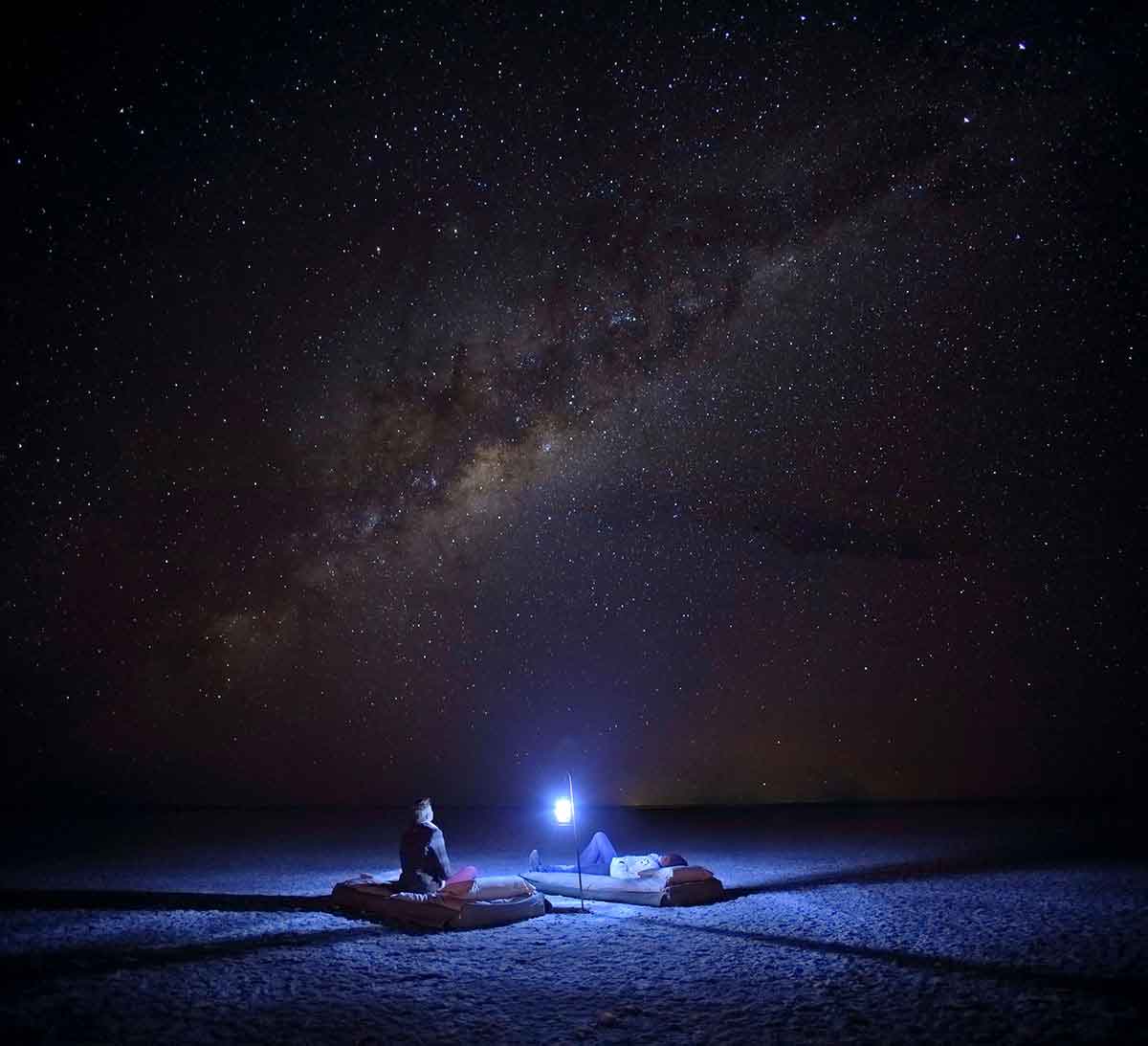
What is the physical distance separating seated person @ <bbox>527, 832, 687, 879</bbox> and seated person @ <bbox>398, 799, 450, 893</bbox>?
2443mm

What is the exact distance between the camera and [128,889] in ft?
48.0

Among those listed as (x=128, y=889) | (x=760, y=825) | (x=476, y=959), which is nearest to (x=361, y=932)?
(x=476, y=959)

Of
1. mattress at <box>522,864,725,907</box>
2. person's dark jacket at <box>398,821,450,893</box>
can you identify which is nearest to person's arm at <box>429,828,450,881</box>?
person's dark jacket at <box>398,821,450,893</box>

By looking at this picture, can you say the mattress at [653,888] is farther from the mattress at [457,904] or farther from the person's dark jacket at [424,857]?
the person's dark jacket at [424,857]

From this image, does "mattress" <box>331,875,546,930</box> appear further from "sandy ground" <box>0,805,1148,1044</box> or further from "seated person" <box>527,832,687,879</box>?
"seated person" <box>527,832,687,879</box>

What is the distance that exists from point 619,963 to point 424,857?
3.73 m

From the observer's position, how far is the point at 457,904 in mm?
9977

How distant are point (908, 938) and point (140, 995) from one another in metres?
7.76

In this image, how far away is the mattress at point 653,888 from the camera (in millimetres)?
11367

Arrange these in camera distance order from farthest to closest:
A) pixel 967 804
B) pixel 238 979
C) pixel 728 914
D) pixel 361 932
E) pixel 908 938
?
pixel 967 804, pixel 728 914, pixel 361 932, pixel 908 938, pixel 238 979

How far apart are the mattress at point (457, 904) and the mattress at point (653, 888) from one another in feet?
4.01

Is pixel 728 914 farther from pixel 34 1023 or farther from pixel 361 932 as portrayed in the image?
→ pixel 34 1023

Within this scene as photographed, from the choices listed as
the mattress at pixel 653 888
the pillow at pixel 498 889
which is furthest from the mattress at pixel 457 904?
the mattress at pixel 653 888

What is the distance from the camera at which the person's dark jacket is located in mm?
10992
